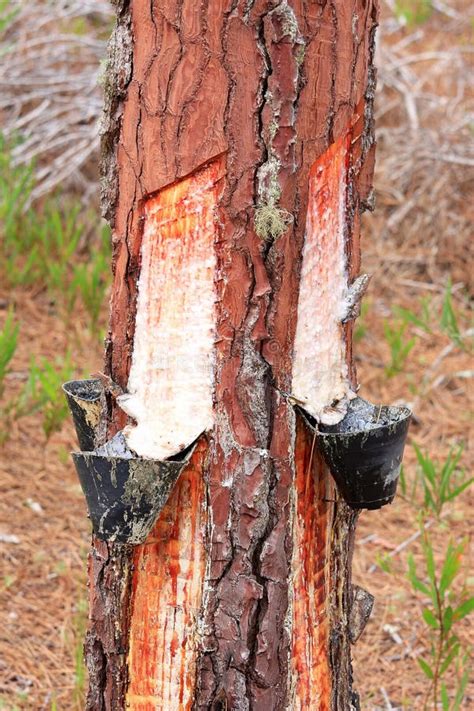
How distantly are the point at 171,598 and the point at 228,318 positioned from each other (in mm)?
419

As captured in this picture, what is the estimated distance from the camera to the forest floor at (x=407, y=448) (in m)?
2.14

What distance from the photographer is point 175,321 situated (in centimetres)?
126

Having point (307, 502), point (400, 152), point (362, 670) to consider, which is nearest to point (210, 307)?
point (307, 502)

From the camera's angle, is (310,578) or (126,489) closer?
(126,489)

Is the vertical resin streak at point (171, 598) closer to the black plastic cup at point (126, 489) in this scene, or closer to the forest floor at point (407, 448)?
the black plastic cup at point (126, 489)

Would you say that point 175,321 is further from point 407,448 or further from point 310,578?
point 407,448

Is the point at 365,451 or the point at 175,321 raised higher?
the point at 175,321

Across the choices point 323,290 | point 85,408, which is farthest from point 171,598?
point 323,290

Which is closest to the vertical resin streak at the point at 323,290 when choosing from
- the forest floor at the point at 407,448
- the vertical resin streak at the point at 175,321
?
the vertical resin streak at the point at 175,321

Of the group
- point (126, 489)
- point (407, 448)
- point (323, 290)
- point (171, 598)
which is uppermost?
point (407, 448)

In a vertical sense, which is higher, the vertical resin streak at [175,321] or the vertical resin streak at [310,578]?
the vertical resin streak at [175,321]

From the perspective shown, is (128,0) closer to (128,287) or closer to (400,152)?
(128,287)

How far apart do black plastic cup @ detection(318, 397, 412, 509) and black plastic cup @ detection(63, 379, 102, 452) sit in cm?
37

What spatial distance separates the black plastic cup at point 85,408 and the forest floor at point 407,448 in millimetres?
586
